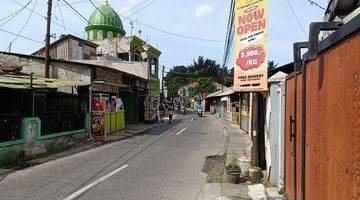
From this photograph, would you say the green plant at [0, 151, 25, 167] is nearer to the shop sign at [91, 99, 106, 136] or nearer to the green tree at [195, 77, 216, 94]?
the shop sign at [91, 99, 106, 136]

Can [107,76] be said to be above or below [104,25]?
below

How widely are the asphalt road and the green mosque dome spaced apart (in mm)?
30689

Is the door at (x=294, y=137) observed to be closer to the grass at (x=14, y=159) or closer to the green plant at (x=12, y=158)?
the grass at (x=14, y=159)

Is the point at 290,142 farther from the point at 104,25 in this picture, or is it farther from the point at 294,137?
the point at 104,25

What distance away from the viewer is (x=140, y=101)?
3609cm

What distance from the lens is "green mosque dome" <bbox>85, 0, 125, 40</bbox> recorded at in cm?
4495

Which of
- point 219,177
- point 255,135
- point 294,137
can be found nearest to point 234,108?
point 219,177

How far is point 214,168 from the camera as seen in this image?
1261 cm

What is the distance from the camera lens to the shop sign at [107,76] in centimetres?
2363

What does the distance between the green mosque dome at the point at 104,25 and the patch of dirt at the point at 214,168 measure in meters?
32.5

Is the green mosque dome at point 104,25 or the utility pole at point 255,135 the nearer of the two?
the utility pole at point 255,135

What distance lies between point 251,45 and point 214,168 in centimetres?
439

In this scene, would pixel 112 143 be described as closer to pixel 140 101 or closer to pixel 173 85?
pixel 140 101

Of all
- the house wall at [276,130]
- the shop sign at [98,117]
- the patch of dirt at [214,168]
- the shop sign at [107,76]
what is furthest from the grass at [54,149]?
the house wall at [276,130]
